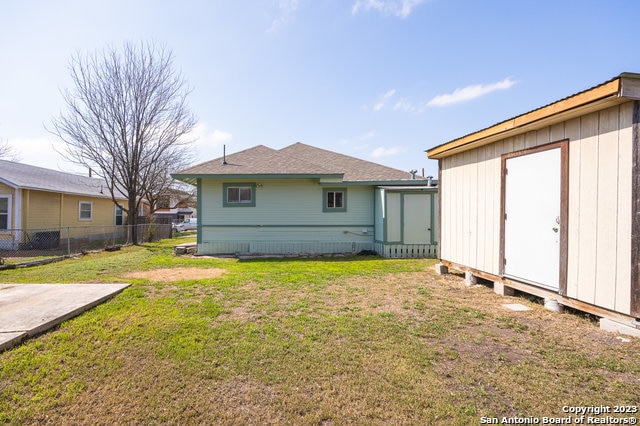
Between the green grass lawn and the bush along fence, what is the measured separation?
8.58m

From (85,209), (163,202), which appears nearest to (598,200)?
(85,209)

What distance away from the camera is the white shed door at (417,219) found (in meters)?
10.2

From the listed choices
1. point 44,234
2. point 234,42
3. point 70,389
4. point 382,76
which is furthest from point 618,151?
point 44,234

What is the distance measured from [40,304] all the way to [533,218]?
25.3ft

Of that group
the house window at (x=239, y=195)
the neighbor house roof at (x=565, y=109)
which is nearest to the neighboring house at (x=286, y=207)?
the house window at (x=239, y=195)

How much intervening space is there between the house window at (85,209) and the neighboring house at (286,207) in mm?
10515

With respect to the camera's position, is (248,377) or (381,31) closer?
(248,377)

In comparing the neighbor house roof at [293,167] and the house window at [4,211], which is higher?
the neighbor house roof at [293,167]

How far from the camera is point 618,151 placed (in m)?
3.50

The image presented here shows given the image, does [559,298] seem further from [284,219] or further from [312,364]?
[284,219]

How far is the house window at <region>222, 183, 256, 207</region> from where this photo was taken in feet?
36.8

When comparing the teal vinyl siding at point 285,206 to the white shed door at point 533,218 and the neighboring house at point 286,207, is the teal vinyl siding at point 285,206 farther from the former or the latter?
the white shed door at point 533,218

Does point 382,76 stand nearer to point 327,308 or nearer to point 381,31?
point 381,31

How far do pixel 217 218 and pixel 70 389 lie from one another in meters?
9.08
